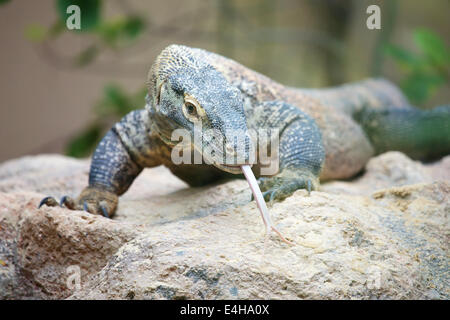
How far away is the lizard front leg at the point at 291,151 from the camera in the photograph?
118 inches

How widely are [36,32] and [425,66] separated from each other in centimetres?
623

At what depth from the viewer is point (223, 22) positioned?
10195 mm

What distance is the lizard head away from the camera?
8.31ft

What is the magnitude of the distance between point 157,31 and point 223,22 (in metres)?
2.02

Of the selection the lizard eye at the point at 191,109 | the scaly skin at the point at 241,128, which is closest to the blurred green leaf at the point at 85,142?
the scaly skin at the point at 241,128

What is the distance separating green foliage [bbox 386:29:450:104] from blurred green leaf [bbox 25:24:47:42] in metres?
5.54

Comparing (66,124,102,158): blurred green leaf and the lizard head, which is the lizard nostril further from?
(66,124,102,158): blurred green leaf

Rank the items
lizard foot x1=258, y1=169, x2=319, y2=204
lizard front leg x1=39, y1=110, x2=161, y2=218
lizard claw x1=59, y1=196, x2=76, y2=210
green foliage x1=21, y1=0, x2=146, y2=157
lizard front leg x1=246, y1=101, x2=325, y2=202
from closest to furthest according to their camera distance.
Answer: lizard foot x1=258, y1=169, x2=319, y2=204 → lizard front leg x1=246, y1=101, x2=325, y2=202 → lizard claw x1=59, y1=196, x2=76, y2=210 → lizard front leg x1=39, y1=110, x2=161, y2=218 → green foliage x1=21, y1=0, x2=146, y2=157

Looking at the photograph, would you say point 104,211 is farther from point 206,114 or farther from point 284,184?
point 284,184

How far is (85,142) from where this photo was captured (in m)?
8.42

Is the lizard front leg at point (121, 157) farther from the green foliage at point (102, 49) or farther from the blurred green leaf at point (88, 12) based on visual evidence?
the green foliage at point (102, 49)

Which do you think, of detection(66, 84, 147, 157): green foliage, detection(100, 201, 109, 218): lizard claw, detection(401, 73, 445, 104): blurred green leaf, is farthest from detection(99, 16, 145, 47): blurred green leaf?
detection(100, 201, 109, 218): lizard claw
